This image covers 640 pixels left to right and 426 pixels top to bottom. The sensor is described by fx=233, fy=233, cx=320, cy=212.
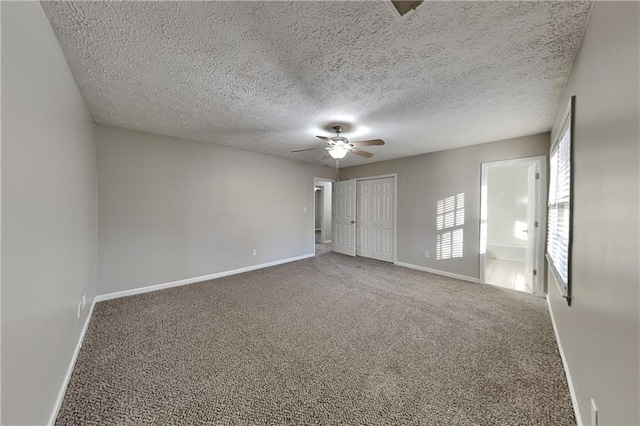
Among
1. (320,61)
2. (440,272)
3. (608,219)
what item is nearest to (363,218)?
(440,272)

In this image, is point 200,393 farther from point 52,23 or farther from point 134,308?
point 52,23

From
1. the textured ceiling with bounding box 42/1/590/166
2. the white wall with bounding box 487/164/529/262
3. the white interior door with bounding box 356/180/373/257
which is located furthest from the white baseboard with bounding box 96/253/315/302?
the white wall with bounding box 487/164/529/262

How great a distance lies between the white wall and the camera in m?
5.51

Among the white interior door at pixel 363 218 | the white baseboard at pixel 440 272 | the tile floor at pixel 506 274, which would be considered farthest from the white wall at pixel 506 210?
the white interior door at pixel 363 218

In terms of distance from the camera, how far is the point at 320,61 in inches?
69.2

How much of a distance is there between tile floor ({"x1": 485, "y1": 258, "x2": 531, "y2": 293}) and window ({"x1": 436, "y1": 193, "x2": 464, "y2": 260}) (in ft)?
2.40

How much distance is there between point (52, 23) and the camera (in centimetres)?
142

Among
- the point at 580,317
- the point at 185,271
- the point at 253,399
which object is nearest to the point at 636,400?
the point at 580,317

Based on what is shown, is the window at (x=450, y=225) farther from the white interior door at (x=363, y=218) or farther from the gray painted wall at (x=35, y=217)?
the gray painted wall at (x=35, y=217)

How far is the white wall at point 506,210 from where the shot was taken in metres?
5.51

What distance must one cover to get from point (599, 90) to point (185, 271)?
4753 millimetres

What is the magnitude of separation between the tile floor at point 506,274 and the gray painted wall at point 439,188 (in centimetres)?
50

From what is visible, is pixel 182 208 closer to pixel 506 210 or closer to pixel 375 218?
pixel 375 218

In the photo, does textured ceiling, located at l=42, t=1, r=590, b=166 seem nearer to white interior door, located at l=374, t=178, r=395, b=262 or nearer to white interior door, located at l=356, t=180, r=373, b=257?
white interior door, located at l=374, t=178, r=395, b=262
